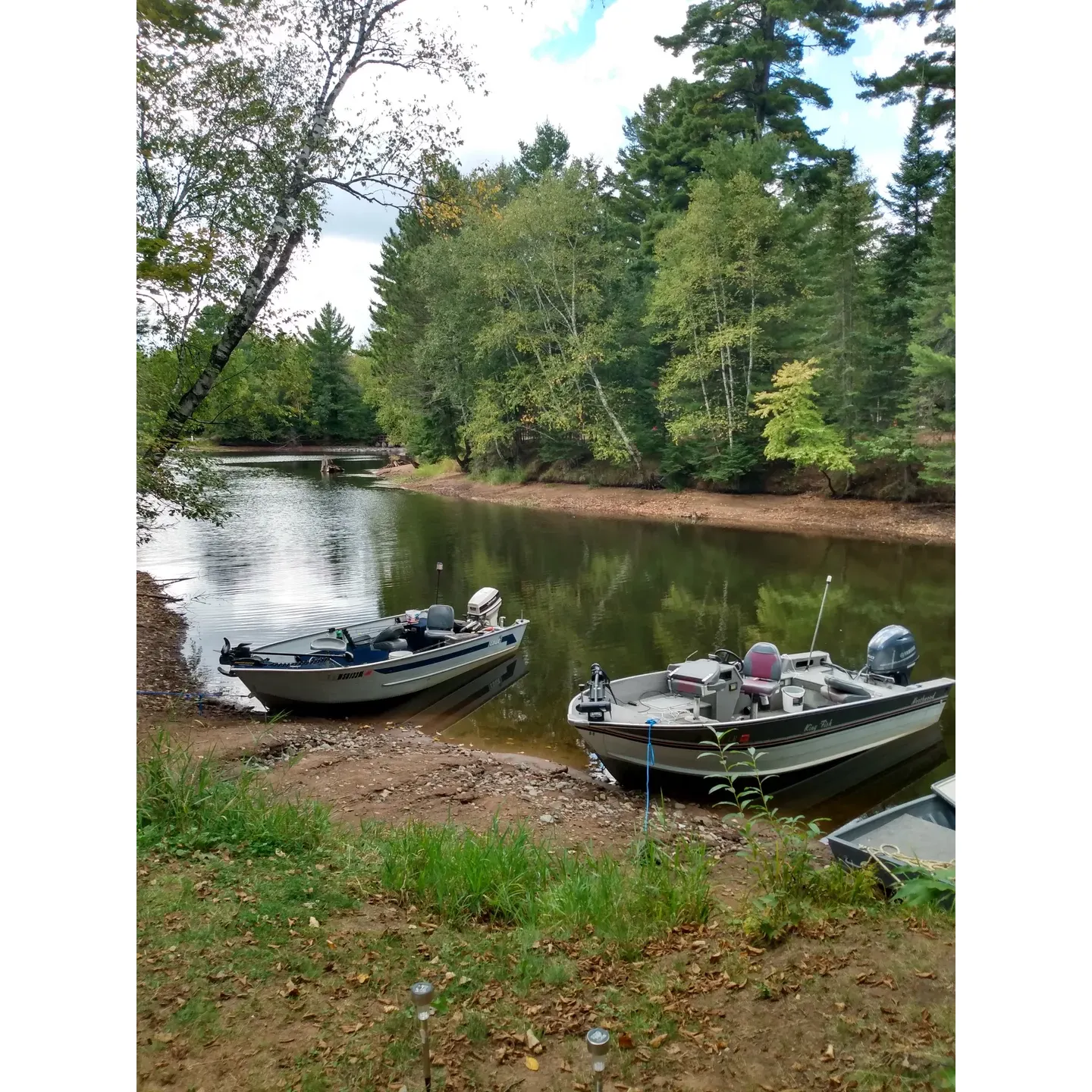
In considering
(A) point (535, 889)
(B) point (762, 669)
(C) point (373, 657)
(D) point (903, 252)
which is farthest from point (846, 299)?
(C) point (373, 657)

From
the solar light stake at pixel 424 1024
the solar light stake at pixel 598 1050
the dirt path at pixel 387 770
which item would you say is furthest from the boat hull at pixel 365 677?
the solar light stake at pixel 598 1050

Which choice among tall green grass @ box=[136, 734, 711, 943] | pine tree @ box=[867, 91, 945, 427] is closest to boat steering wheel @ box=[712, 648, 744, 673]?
pine tree @ box=[867, 91, 945, 427]

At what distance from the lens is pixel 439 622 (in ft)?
20.7

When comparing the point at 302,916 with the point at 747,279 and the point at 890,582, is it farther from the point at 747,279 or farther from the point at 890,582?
the point at 890,582

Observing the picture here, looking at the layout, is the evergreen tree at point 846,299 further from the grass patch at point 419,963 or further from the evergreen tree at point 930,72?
the grass patch at point 419,963

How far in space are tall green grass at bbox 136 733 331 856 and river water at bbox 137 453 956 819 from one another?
229 cm

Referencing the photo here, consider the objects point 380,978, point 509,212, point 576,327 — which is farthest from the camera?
point 576,327

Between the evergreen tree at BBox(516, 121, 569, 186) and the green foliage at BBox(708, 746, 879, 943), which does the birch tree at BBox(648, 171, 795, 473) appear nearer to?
the evergreen tree at BBox(516, 121, 569, 186)

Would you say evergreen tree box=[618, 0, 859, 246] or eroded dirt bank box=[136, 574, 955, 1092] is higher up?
evergreen tree box=[618, 0, 859, 246]

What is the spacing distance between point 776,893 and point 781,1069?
671mm

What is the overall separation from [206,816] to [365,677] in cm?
303

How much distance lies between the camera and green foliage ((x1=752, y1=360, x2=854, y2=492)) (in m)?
4.37
